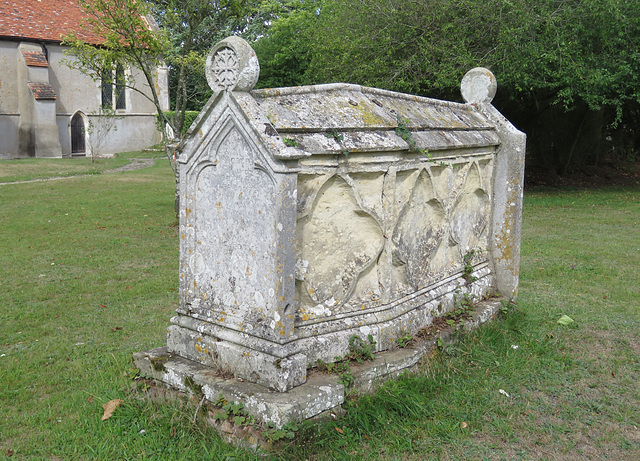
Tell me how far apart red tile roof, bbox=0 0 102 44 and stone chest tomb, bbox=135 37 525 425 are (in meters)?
28.7

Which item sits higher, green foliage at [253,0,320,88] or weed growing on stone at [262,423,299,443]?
green foliage at [253,0,320,88]

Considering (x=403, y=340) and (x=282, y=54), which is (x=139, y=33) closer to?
(x=403, y=340)

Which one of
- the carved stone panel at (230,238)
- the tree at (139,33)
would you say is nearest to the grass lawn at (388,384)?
the carved stone panel at (230,238)

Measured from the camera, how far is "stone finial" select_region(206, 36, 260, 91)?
3322 millimetres

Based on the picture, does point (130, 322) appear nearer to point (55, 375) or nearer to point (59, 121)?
point (55, 375)

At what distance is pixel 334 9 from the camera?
727 inches

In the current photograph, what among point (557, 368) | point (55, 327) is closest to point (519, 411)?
point (557, 368)

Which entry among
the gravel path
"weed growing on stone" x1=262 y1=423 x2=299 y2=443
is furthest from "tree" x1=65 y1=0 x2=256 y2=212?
the gravel path

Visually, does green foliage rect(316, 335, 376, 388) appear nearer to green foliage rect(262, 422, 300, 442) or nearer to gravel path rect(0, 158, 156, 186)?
green foliage rect(262, 422, 300, 442)

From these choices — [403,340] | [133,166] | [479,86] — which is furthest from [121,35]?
[133,166]

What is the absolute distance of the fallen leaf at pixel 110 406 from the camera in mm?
3596

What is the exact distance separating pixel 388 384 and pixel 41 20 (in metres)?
33.4

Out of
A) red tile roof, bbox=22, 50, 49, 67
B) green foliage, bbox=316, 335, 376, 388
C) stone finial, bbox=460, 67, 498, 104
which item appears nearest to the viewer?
green foliage, bbox=316, 335, 376, 388

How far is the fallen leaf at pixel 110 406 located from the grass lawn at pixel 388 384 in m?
0.08
